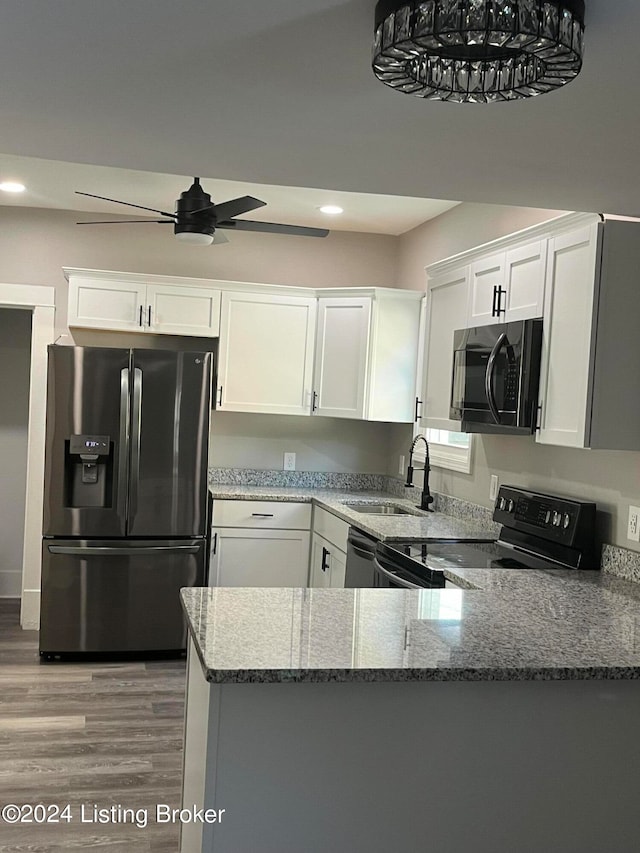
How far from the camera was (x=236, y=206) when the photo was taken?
12.8 feet

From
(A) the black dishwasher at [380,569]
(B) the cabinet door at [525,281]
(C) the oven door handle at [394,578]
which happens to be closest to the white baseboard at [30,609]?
(A) the black dishwasher at [380,569]

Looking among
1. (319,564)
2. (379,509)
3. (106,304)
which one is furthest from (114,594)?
(106,304)

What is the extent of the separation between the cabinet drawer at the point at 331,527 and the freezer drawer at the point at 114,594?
720 mm

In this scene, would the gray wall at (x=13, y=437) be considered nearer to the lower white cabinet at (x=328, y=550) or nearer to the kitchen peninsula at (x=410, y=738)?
the lower white cabinet at (x=328, y=550)

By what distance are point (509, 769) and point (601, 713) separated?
0.26m

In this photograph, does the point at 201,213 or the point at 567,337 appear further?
the point at 201,213

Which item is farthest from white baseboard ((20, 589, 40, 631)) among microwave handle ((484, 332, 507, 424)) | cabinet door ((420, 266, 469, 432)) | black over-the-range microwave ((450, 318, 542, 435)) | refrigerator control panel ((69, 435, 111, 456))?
microwave handle ((484, 332, 507, 424))

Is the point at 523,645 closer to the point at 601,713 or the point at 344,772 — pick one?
the point at 601,713

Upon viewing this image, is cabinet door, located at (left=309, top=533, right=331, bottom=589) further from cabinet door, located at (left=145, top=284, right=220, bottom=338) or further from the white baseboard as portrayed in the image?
the white baseboard

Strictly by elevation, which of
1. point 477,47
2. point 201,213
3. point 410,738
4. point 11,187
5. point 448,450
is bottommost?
point 410,738

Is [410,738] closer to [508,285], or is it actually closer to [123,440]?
[508,285]

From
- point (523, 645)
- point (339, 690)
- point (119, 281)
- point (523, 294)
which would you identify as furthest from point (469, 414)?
point (119, 281)

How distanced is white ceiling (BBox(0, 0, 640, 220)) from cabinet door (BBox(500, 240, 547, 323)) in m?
0.33

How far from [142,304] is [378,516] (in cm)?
204
